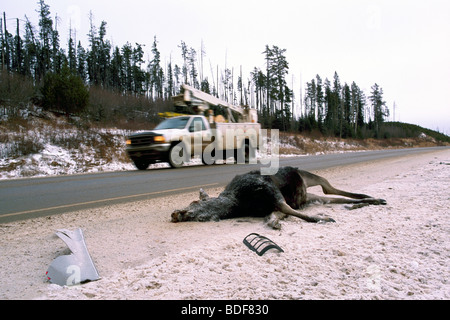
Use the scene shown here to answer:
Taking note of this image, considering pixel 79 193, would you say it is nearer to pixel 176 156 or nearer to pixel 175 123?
pixel 176 156

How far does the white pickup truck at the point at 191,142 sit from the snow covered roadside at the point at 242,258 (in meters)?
8.58

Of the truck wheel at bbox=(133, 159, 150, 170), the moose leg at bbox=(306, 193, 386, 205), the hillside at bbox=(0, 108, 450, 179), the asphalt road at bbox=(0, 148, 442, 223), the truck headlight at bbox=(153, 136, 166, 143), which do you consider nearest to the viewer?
the moose leg at bbox=(306, 193, 386, 205)

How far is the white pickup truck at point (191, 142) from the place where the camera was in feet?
42.4

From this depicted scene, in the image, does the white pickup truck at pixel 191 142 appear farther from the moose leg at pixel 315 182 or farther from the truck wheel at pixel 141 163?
the moose leg at pixel 315 182

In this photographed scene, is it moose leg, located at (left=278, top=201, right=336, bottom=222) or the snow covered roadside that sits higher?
moose leg, located at (left=278, top=201, right=336, bottom=222)

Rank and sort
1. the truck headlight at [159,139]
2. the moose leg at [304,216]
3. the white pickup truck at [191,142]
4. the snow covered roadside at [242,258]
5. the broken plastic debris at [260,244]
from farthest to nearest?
1. the white pickup truck at [191,142]
2. the truck headlight at [159,139]
3. the moose leg at [304,216]
4. the broken plastic debris at [260,244]
5. the snow covered roadside at [242,258]

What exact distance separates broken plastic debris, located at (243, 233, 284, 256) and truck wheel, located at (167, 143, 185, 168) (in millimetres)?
10284

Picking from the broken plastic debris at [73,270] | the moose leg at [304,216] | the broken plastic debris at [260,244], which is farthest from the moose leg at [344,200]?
the broken plastic debris at [73,270]

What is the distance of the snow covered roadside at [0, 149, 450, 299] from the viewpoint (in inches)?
82.5

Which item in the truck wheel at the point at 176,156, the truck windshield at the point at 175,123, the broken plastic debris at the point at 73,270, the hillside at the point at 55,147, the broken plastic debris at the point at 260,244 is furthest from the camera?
the hillside at the point at 55,147

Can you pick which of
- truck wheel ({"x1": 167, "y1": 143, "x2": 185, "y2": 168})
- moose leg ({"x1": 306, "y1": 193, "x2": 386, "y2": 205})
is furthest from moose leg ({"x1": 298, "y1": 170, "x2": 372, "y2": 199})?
truck wheel ({"x1": 167, "y1": 143, "x2": 185, "y2": 168})

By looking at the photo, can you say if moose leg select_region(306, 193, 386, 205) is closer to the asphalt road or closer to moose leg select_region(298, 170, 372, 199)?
moose leg select_region(298, 170, 372, 199)
